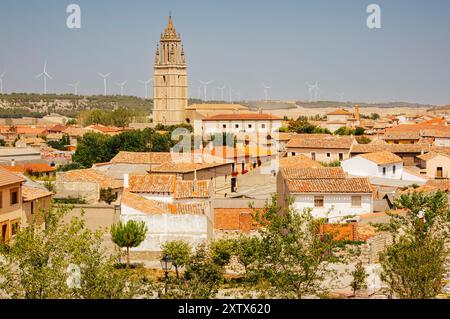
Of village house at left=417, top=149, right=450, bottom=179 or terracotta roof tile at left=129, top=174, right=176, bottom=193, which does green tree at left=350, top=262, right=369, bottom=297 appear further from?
village house at left=417, top=149, right=450, bottom=179

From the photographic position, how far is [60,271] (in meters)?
8.82

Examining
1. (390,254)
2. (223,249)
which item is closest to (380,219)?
(223,249)

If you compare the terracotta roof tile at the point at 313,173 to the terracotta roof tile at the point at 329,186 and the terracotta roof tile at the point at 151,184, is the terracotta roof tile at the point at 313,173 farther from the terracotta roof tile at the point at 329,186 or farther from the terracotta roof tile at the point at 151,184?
the terracotta roof tile at the point at 151,184

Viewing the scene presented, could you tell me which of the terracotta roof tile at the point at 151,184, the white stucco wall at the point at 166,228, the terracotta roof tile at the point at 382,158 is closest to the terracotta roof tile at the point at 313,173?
the terracotta roof tile at the point at 151,184

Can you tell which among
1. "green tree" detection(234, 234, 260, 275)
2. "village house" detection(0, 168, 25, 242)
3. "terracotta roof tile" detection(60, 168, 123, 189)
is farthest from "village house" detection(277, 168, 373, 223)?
"terracotta roof tile" detection(60, 168, 123, 189)

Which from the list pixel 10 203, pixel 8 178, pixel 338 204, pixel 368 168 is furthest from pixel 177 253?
pixel 368 168

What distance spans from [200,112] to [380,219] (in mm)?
65575

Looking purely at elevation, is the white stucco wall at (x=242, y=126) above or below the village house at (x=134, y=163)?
above

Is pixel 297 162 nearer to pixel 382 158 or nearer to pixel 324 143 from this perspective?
pixel 382 158

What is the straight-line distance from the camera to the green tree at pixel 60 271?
Answer: 8.24m

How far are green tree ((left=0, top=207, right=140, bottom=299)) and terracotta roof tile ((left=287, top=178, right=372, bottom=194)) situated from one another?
11.8 m

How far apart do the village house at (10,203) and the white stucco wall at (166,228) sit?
303cm

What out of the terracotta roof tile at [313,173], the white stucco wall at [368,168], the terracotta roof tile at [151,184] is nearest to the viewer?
the terracotta roof tile at [151,184]

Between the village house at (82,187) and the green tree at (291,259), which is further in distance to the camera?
the village house at (82,187)
